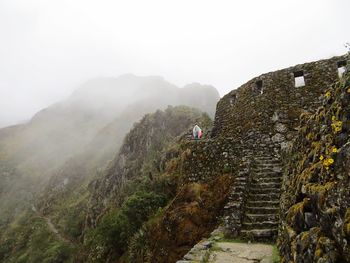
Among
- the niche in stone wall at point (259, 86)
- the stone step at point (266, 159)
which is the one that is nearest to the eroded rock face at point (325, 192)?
the stone step at point (266, 159)

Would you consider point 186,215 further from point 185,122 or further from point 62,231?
point 62,231

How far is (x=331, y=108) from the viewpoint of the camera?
4.47 metres

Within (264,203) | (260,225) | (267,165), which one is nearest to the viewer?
(260,225)

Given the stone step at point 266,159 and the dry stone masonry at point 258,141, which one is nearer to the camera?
the dry stone masonry at point 258,141

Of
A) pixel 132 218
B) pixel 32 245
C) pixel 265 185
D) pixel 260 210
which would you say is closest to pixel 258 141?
pixel 265 185

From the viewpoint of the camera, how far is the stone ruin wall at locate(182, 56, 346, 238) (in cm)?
1149

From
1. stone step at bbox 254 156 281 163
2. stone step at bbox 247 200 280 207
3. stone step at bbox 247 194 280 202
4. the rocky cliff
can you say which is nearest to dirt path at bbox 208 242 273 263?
the rocky cliff

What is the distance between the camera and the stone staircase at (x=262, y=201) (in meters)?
7.89

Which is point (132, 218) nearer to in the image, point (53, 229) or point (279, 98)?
point (279, 98)

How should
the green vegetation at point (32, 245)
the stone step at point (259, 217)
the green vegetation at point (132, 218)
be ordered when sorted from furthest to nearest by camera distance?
the green vegetation at point (32, 245) < the green vegetation at point (132, 218) < the stone step at point (259, 217)

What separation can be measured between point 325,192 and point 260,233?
14.1 feet

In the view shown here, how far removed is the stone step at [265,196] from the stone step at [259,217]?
0.75 m

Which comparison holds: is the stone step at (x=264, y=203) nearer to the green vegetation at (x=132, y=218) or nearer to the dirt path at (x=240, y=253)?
the dirt path at (x=240, y=253)

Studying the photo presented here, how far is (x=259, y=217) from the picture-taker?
27.6ft
